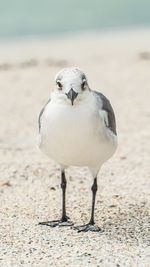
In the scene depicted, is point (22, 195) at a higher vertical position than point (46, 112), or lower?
lower

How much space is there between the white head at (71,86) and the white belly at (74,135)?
0.08 meters

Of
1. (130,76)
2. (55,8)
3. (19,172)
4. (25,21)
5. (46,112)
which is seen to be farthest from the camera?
(55,8)

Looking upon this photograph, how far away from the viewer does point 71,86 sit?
3.97m

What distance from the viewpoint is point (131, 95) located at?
11.0m

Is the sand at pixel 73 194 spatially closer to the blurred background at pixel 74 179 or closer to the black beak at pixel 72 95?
the blurred background at pixel 74 179

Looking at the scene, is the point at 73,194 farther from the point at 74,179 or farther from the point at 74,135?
the point at 74,135

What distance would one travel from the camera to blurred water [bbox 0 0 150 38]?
32594 mm

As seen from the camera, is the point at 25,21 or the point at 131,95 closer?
the point at 131,95

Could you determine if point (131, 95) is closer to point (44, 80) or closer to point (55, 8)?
point (44, 80)

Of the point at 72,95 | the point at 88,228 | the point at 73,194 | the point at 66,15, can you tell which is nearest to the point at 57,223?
the point at 88,228

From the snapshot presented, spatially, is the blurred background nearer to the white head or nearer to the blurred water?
the white head

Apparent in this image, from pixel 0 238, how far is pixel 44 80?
8.92 m

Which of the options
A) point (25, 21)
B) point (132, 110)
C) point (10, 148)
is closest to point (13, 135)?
point (10, 148)

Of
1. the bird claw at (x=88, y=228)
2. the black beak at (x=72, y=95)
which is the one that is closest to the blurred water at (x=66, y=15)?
the bird claw at (x=88, y=228)
